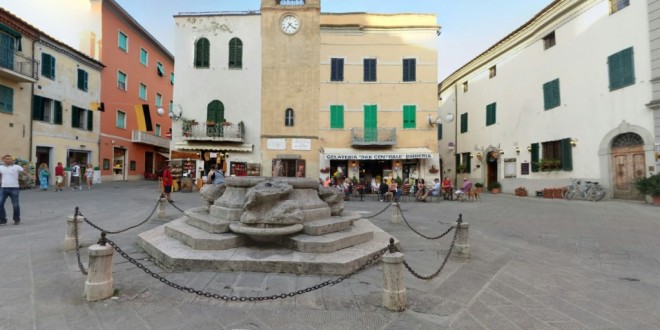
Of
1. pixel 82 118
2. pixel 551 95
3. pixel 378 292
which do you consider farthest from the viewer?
pixel 82 118

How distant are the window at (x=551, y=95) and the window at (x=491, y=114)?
382cm

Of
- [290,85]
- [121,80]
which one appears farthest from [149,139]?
[290,85]

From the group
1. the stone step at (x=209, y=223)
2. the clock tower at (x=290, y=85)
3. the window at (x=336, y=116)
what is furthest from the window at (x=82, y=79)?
the stone step at (x=209, y=223)

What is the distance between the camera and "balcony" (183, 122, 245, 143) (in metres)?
18.5

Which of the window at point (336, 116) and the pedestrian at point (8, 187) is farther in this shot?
the window at point (336, 116)

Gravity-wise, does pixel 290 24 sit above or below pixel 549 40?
above

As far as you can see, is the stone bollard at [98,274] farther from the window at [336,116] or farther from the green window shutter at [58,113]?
the green window shutter at [58,113]

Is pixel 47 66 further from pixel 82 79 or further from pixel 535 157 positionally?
pixel 535 157

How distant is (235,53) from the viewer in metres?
19.4

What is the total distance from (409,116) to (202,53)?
519 inches

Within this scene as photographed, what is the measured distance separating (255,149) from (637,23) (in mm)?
18550

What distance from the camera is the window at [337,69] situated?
19344mm

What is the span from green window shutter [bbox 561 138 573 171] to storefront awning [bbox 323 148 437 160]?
6.19m

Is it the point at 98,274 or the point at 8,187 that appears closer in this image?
the point at 98,274
